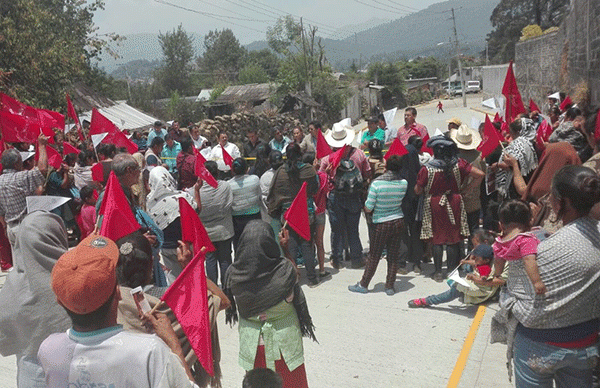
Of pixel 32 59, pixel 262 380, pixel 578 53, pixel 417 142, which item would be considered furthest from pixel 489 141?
pixel 32 59

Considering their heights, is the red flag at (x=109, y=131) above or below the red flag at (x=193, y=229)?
above

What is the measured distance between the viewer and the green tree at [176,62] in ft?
332

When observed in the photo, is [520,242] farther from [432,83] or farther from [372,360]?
[432,83]

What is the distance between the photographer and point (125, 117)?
1065 inches

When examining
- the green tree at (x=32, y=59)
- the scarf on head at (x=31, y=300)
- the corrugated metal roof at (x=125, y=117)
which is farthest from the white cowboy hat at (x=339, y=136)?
the corrugated metal roof at (x=125, y=117)

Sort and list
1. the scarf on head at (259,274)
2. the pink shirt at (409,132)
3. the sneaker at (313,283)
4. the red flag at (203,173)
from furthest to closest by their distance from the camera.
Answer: the pink shirt at (409,132) → the sneaker at (313,283) → the red flag at (203,173) → the scarf on head at (259,274)

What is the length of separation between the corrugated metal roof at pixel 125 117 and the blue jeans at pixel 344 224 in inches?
710

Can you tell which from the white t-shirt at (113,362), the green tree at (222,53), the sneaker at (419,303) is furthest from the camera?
the green tree at (222,53)

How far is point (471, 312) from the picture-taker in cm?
613

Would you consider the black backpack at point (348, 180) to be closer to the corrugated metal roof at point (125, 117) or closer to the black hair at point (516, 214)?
the black hair at point (516, 214)

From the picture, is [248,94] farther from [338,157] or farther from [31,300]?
[31,300]

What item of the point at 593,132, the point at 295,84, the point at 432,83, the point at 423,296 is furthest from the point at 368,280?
the point at 432,83

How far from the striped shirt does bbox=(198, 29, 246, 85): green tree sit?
114979 mm

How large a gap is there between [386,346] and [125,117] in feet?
79.0
